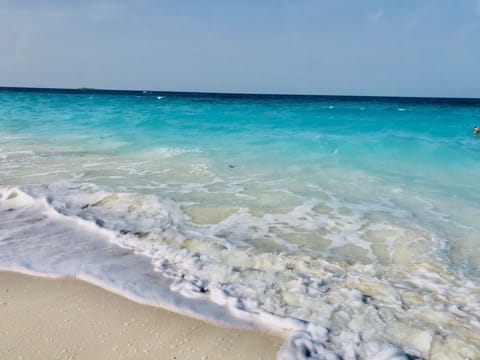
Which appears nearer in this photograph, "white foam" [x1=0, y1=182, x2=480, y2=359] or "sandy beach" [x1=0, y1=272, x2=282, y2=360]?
"sandy beach" [x1=0, y1=272, x2=282, y2=360]

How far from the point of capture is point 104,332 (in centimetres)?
303

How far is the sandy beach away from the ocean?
0.17m

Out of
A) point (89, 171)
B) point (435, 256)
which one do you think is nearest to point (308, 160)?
point (89, 171)

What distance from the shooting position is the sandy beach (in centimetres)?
281

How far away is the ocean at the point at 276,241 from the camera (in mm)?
3254

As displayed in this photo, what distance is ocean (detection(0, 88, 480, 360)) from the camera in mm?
3254

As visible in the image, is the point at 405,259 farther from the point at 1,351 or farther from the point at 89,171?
the point at 89,171

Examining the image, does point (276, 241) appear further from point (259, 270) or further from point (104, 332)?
point (104, 332)

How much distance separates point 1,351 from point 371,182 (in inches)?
311

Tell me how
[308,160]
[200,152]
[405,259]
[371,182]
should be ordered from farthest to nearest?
1. [200,152]
2. [308,160]
3. [371,182]
4. [405,259]

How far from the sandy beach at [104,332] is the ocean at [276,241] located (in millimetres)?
167

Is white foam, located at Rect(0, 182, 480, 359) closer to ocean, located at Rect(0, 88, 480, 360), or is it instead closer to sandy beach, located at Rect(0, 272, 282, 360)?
ocean, located at Rect(0, 88, 480, 360)

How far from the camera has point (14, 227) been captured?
5195mm

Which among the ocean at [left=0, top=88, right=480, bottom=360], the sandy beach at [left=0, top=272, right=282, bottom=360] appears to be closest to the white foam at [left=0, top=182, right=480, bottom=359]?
the ocean at [left=0, top=88, right=480, bottom=360]
